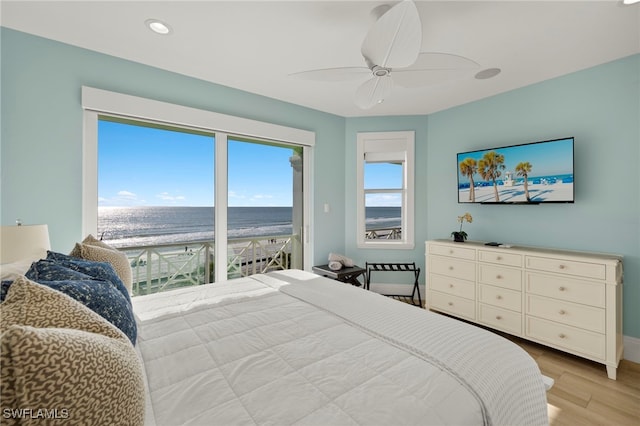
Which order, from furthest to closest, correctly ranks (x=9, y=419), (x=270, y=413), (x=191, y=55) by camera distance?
(x=191, y=55) → (x=270, y=413) → (x=9, y=419)

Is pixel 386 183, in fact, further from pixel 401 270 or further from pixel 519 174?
pixel 519 174

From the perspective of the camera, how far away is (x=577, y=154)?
2.68 m

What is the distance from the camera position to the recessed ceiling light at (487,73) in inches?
104

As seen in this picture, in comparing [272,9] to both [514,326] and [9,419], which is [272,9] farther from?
[514,326]

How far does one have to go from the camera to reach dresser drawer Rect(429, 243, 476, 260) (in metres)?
2.99

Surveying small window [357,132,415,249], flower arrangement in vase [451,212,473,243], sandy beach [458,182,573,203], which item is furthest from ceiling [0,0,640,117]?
flower arrangement in vase [451,212,473,243]

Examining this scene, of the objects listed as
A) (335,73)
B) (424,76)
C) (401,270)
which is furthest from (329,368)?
(401,270)

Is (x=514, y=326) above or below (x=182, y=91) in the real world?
below

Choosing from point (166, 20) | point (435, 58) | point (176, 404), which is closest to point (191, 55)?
point (166, 20)

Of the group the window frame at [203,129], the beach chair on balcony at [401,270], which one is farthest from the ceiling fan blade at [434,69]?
the beach chair on balcony at [401,270]

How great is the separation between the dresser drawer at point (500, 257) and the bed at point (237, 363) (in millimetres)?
1708

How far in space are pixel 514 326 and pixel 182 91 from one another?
383cm

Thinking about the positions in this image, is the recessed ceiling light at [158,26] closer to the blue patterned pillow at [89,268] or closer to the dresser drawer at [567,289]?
the blue patterned pillow at [89,268]

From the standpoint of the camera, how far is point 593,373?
7.28ft
